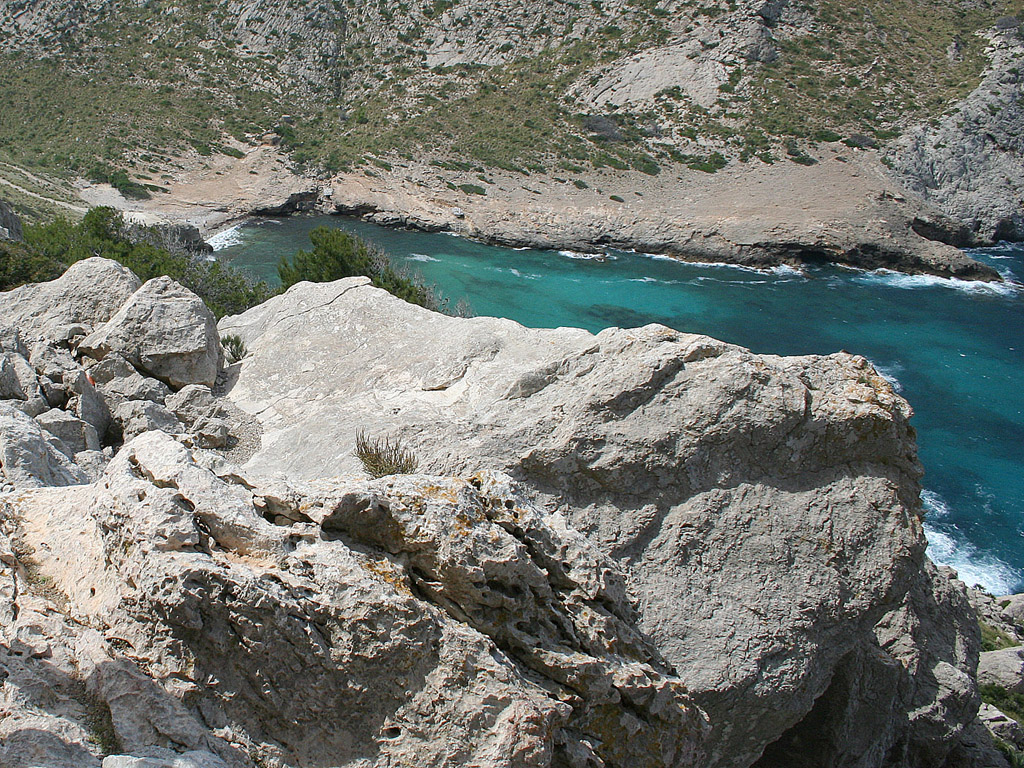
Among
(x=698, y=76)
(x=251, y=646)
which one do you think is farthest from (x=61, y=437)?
(x=698, y=76)

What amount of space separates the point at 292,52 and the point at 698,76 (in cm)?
3975

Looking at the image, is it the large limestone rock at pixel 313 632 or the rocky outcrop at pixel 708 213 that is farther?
the rocky outcrop at pixel 708 213

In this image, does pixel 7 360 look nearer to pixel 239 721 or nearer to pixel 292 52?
pixel 239 721

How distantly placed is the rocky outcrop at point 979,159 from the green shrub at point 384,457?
58.4 metres

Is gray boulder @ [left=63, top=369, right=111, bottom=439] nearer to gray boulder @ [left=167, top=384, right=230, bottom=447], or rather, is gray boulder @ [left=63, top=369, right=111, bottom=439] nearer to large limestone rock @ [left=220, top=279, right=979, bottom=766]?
gray boulder @ [left=167, top=384, right=230, bottom=447]

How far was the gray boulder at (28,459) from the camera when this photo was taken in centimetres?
637

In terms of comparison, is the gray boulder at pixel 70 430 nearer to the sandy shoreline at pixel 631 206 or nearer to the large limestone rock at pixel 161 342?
the large limestone rock at pixel 161 342

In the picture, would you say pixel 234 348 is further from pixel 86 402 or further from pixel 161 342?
pixel 86 402

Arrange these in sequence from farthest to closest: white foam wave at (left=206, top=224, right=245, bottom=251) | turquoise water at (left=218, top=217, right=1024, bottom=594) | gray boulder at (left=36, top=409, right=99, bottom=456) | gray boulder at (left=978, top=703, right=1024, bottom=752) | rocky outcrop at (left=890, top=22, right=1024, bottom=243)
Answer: rocky outcrop at (left=890, top=22, right=1024, bottom=243) < white foam wave at (left=206, top=224, right=245, bottom=251) < turquoise water at (left=218, top=217, right=1024, bottom=594) < gray boulder at (left=978, top=703, right=1024, bottom=752) < gray boulder at (left=36, top=409, right=99, bottom=456)

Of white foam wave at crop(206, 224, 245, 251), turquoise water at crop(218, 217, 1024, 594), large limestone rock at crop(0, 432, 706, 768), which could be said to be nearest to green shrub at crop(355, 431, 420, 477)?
large limestone rock at crop(0, 432, 706, 768)

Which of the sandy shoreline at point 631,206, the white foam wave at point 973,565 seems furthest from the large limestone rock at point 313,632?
the sandy shoreline at point 631,206

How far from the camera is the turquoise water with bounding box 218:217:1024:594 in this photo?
2527 cm

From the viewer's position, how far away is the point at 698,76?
6788 cm

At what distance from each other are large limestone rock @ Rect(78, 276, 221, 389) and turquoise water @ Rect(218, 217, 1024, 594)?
21.3m
